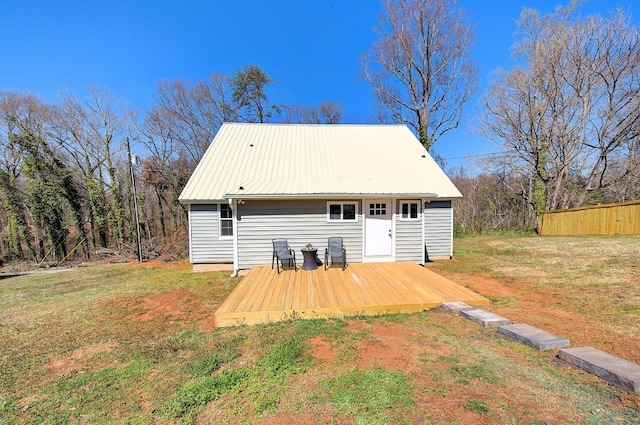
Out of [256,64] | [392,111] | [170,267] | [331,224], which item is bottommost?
[170,267]

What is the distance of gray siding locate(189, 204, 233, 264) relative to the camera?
27.8 ft

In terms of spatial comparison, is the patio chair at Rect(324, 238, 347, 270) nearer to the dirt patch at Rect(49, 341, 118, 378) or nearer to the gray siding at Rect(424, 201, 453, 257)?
the gray siding at Rect(424, 201, 453, 257)

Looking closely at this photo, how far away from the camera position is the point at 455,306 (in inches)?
175

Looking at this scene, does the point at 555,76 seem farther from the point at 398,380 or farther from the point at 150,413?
the point at 150,413

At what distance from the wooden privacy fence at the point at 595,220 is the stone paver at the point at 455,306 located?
12218 millimetres

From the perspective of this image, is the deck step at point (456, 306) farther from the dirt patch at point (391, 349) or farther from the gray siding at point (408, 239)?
the gray siding at point (408, 239)

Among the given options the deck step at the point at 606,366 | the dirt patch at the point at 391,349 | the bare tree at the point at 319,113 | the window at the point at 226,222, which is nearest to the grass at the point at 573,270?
the deck step at the point at 606,366

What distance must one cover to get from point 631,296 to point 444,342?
4.52 meters

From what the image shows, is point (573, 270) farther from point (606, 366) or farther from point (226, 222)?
point (226, 222)

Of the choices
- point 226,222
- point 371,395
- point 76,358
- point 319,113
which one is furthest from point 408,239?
point 319,113

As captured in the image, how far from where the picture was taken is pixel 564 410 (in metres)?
2.12

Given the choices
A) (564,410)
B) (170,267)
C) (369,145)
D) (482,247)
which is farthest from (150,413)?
(482,247)

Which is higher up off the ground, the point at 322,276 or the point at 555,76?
the point at 555,76

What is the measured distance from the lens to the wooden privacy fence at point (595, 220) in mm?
10938
